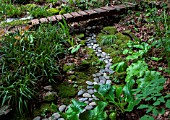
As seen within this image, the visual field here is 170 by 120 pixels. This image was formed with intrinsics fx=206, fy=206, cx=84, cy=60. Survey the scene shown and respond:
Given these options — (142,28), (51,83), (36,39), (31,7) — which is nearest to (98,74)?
(51,83)

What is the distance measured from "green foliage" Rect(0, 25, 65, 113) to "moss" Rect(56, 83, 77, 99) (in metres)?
0.21

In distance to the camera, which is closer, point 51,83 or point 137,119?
point 137,119

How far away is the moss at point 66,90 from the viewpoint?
2960 mm

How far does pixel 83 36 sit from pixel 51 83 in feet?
5.69

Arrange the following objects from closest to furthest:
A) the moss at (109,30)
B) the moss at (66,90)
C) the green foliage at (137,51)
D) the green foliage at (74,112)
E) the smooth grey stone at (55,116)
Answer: the green foliage at (74,112) → the smooth grey stone at (55,116) → the moss at (66,90) → the green foliage at (137,51) → the moss at (109,30)

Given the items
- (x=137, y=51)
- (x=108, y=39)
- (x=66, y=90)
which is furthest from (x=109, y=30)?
(x=66, y=90)

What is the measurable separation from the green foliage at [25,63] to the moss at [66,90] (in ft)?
0.68

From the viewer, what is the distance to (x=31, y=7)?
6.23 meters

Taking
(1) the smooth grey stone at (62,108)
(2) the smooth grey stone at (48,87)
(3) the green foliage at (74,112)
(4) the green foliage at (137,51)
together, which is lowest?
(1) the smooth grey stone at (62,108)

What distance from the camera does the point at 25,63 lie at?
3.27m

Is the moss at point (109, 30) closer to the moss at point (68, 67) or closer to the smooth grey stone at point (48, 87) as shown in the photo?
the moss at point (68, 67)

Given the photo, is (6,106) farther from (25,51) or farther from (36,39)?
(36,39)

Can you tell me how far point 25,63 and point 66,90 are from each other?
2.66ft

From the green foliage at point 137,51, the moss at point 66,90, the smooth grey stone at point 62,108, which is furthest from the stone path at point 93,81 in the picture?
the green foliage at point 137,51
